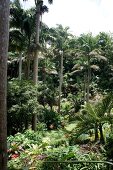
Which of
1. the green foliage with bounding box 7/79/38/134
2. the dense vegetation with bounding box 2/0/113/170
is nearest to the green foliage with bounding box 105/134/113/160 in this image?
the dense vegetation with bounding box 2/0/113/170

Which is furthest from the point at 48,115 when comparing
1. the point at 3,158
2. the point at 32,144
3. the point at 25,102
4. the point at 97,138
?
the point at 3,158

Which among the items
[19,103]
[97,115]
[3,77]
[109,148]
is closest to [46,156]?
[109,148]

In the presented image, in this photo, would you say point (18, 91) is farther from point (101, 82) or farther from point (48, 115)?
point (101, 82)

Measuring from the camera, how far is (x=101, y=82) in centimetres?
4234

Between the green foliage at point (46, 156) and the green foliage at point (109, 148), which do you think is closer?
the green foliage at point (46, 156)

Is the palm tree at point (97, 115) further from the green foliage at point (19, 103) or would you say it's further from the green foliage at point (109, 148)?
the green foliage at point (19, 103)

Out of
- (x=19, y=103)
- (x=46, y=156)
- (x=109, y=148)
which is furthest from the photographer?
(x=19, y=103)

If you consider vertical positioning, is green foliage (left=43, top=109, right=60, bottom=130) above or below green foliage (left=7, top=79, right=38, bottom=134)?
below

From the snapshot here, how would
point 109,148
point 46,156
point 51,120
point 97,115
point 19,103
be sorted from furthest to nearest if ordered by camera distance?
point 51,120 → point 19,103 → point 97,115 → point 46,156 → point 109,148

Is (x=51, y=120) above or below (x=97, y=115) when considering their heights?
below

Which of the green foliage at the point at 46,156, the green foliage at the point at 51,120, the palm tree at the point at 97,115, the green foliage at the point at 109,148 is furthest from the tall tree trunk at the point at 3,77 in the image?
the green foliage at the point at 51,120

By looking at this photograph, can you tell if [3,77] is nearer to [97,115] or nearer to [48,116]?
[97,115]

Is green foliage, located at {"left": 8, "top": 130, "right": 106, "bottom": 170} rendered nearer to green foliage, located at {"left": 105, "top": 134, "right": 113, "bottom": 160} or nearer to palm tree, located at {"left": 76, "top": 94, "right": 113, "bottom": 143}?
green foliage, located at {"left": 105, "top": 134, "right": 113, "bottom": 160}

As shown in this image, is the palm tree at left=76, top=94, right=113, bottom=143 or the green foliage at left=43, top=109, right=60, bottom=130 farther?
the green foliage at left=43, top=109, right=60, bottom=130
